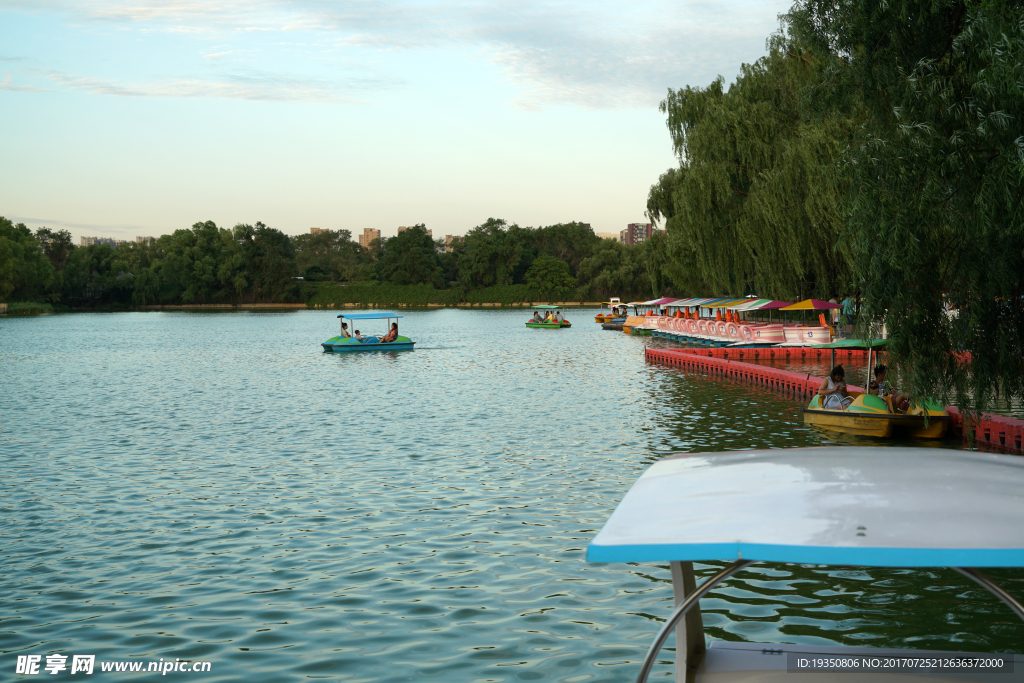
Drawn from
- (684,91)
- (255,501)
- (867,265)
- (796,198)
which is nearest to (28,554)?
(255,501)

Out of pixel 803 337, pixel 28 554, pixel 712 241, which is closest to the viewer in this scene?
pixel 28 554

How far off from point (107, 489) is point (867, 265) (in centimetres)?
1137

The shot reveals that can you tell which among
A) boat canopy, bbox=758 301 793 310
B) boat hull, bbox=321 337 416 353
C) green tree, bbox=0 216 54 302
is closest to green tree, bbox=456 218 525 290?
green tree, bbox=0 216 54 302

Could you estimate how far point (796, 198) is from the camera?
30.0 m

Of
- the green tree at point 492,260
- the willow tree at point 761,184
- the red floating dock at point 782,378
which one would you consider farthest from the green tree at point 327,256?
the red floating dock at point 782,378

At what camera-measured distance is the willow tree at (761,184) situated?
94.6 feet

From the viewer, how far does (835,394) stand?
16.4 metres

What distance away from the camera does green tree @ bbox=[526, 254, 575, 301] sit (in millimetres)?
129000

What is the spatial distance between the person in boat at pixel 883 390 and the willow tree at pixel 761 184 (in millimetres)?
10781

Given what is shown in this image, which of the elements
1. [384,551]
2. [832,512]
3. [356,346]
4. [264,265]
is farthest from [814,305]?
[264,265]

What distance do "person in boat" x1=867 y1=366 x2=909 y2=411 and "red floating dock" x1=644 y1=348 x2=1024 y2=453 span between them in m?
1.01

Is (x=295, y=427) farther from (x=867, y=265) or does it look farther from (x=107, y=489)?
(x=867, y=265)

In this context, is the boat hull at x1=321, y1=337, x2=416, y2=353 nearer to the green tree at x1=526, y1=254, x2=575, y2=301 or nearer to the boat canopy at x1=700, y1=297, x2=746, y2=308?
the boat canopy at x1=700, y1=297, x2=746, y2=308

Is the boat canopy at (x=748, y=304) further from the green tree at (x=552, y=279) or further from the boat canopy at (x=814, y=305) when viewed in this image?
the green tree at (x=552, y=279)
